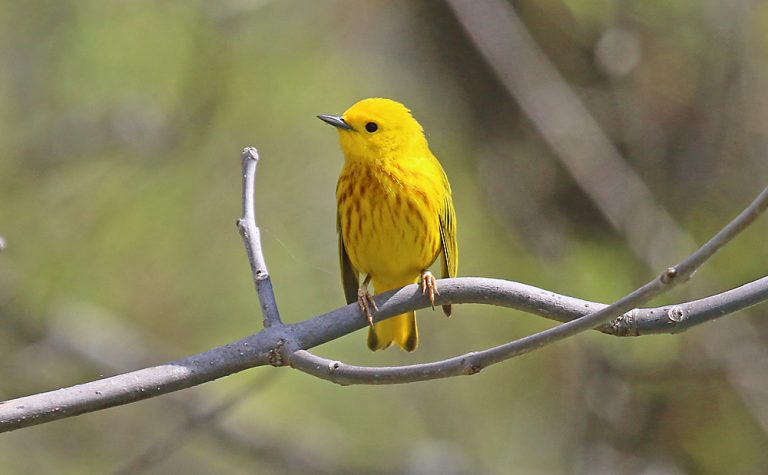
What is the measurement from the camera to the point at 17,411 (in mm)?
1867

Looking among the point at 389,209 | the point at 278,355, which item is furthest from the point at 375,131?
the point at 278,355

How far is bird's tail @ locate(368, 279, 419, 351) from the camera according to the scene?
344 centimetres

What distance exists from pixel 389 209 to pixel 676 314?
55.9 inches

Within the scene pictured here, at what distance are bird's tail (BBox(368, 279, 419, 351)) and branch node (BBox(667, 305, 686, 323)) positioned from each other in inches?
61.9

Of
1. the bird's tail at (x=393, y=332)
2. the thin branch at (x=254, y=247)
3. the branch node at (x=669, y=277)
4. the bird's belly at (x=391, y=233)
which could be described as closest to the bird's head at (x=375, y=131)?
the bird's belly at (x=391, y=233)

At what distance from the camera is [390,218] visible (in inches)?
126

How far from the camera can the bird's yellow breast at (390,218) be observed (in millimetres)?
3217

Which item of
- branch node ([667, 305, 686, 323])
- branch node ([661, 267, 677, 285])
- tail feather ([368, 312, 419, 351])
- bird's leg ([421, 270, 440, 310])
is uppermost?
tail feather ([368, 312, 419, 351])

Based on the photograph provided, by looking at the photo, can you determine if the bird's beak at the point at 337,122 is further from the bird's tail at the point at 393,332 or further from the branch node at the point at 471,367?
the branch node at the point at 471,367

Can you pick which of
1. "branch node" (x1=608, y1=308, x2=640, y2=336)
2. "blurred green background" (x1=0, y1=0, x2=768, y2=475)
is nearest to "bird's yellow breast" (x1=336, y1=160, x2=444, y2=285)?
"branch node" (x1=608, y1=308, x2=640, y2=336)

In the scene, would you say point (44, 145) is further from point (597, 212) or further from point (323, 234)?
point (597, 212)

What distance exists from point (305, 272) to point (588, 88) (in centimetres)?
175

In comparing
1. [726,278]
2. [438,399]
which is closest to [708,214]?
[726,278]

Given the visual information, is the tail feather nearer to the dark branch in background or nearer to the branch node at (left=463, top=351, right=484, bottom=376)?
the dark branch in background
